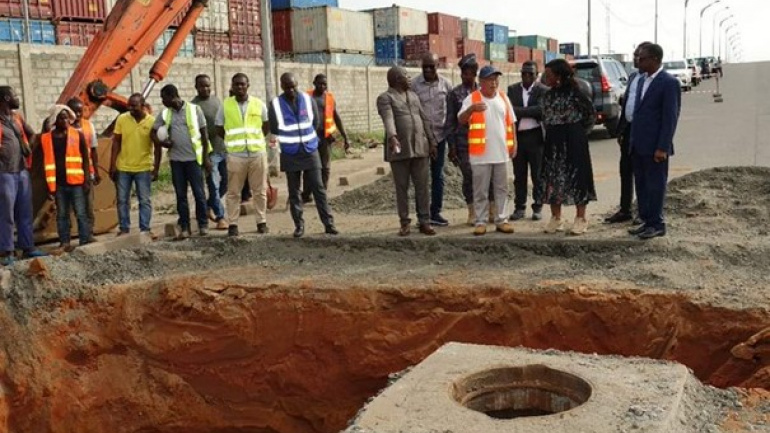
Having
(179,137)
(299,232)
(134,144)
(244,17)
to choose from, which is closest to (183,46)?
(244,17)

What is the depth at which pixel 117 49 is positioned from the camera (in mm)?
9305

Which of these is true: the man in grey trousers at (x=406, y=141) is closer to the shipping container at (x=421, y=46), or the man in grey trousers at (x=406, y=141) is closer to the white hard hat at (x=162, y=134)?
the white hard hat at (x=162, y=134)

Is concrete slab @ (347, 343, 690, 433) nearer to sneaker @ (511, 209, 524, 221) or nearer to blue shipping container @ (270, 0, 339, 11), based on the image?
sneaker @ (511, 209, 524, 221)

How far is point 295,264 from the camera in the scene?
280 inches

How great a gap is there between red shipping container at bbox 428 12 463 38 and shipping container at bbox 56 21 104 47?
73.2 feet

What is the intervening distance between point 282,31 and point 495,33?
19.5 metres

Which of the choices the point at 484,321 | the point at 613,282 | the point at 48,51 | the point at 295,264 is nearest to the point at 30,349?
the point at 295,264

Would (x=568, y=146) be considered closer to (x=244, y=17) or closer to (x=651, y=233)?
(x=651, y=233)

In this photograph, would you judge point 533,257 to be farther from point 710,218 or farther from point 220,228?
point 220,228

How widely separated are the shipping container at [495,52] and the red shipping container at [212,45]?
21.6 meters

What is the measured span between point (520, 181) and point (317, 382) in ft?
10.7

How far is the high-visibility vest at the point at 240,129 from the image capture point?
26.2ft

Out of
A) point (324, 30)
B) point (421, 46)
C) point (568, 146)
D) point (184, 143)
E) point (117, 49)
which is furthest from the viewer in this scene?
point (421, 46)

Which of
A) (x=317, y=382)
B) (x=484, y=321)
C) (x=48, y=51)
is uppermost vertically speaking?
(x=48, y=51)
